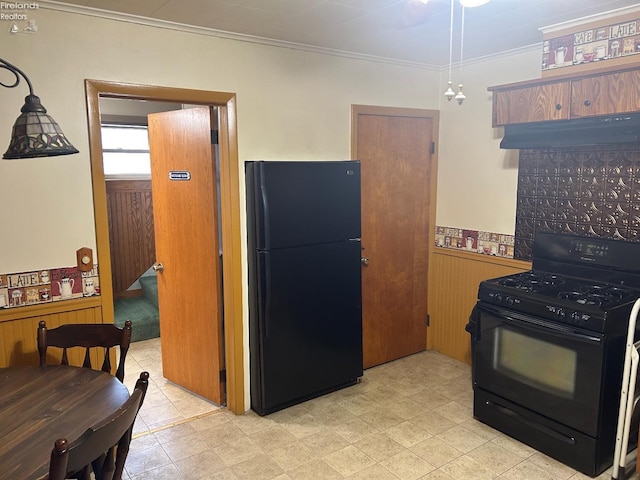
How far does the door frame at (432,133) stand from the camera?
3535 millimetres

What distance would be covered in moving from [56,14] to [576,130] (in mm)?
2735

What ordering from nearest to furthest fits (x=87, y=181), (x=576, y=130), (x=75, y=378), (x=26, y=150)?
(x=26, y=150), (x=75, y=378), (x=87, y=181), (x=576, y=130)

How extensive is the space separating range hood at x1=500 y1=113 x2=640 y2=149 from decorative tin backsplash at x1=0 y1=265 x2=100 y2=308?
2550 millimetres

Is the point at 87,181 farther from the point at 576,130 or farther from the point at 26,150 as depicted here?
the point at 576,130

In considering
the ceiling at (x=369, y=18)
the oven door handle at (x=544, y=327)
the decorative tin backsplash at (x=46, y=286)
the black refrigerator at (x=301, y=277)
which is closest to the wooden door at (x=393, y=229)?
the black refrigerator at (x=301, y=277)

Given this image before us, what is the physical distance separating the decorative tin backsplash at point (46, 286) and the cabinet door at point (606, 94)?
2.73m

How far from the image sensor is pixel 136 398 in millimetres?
1636

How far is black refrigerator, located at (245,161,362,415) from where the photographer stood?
302 cm

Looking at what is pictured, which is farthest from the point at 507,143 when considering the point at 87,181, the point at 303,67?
the point at 87,181

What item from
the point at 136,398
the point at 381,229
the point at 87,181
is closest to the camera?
the point at 136,398

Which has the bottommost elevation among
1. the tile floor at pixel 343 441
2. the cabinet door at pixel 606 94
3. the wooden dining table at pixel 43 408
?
the tile floor at pixel 343 441

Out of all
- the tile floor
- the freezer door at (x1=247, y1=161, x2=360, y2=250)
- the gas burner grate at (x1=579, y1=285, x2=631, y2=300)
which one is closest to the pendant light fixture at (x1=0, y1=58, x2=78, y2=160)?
the freezer door at (x1=247, y1=161, x2=360, y2=250)

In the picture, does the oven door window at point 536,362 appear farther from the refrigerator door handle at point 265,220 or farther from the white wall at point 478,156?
the refrigerator door handle at point 265,220

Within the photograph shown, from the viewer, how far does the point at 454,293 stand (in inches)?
156
